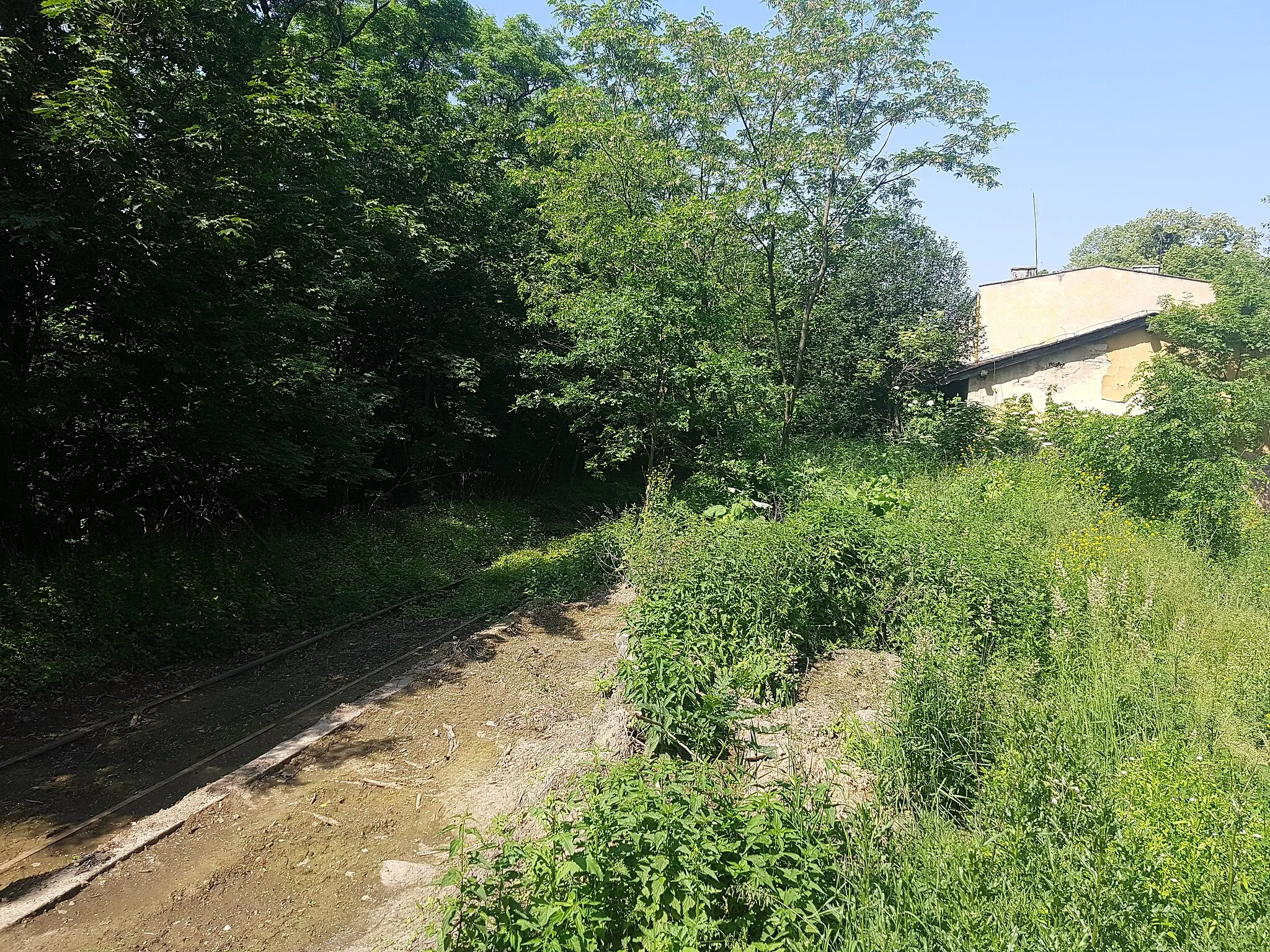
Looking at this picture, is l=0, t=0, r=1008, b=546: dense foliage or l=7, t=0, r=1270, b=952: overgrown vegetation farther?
l=0, t=0, r=1008, b=546: dense foliage

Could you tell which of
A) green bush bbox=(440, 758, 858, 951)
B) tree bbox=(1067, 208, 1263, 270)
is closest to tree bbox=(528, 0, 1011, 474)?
green bush bbox=(440, 758, 858, 951)

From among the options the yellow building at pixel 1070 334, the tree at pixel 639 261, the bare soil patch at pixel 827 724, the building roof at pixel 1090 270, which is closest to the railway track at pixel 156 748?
the bare soil patch at pixel 827 724

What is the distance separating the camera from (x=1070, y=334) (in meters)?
21.0

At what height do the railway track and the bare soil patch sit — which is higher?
the bare soil patch

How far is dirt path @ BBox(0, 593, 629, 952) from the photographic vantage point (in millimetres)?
3881

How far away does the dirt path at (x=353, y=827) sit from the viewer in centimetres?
388

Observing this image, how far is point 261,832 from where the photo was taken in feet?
15.6

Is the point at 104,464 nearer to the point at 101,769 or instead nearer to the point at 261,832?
the point at 101,769

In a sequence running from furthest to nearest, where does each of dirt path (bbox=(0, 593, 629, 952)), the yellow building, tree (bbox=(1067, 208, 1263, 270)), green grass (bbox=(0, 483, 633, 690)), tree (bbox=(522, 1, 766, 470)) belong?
tree (bbox=(1067, 208, 1263, 270)) < the yellow building < tree (bbox=(522, 1, 766, 470)) < green grass (bbox=(0, 483, 633, 690)) < dirt path (bbox=(0, 593, 629, 952))

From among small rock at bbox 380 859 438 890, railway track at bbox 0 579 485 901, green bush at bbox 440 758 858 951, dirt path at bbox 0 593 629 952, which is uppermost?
green bush at bbox 440 758 858 951

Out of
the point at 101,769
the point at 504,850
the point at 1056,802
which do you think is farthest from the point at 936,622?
the point at 101,769

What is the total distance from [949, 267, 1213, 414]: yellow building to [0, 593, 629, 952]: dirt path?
52.1 feet

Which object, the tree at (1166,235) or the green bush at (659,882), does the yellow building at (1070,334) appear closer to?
the green bush at (659,882)

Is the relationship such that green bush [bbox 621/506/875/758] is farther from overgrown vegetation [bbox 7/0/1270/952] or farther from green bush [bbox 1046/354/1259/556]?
green bush [bbox 1046/354/1259/556]
